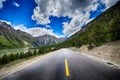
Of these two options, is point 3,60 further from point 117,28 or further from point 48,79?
point 117,28

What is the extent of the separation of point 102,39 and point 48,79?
1164 inches

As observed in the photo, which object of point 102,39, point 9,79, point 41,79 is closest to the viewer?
point 41,79

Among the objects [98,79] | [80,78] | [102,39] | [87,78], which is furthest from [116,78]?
[102,39]

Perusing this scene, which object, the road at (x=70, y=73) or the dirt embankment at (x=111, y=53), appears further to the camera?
the dirt embankment at (x=111, y=53)

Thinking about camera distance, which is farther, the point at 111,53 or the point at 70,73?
the point at 111,53

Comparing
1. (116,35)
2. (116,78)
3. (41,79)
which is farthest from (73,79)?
(116,35)

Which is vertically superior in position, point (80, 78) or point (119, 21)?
point (119, 21)

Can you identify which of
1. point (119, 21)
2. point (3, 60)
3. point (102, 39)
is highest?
point (119, 21)

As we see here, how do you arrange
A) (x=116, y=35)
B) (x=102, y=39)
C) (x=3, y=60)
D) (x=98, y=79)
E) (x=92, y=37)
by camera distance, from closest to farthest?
(x=98, y=79) < (x=116, y=35) < (x=3, y=60) < (x=102, y=39) < (x=92, y=37)

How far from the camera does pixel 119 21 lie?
23047mm

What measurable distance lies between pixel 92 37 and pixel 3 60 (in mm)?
28613

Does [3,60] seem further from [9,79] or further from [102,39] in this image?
[102,39]

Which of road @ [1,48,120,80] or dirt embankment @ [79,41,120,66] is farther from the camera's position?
dirt embankment @ [79,41,120,66]

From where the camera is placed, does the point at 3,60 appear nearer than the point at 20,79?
No
